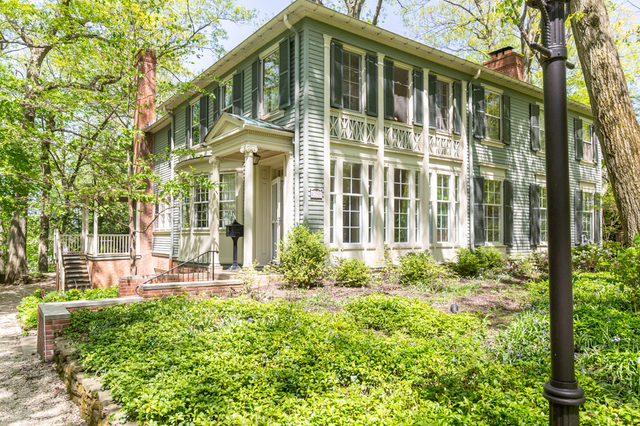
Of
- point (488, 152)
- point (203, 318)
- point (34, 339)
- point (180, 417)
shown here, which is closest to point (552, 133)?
point (180, 417)

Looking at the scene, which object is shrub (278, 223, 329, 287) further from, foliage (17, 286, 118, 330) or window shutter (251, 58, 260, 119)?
foliage (17, 286, 118, 330)

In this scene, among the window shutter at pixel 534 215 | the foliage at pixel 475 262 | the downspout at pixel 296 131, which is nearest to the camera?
the downspout at pixel 296 131

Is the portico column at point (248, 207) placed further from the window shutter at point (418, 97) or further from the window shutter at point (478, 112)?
the window shutter at point (478, 112)

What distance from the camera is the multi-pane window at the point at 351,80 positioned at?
10586mm

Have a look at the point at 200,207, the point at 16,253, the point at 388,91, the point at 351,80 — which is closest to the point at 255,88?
the point at 351,80

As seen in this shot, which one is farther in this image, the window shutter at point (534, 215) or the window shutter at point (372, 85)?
the window shutter at point (534, 215)

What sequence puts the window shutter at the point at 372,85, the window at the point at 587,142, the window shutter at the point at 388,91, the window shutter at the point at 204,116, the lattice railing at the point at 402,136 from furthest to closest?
the window at the point at 587,142
the window shutter at the point at 204,116
the lattice railing at the point at 402,136
the window shutter at the point at 388,91
the window shutter at the point at 372,85

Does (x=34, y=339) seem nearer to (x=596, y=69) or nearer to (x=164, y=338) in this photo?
(x=164, y=338)

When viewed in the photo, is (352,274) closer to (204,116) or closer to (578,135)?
(204,116)

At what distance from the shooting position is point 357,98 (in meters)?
10.9

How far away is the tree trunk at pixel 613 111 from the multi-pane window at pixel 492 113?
764cm

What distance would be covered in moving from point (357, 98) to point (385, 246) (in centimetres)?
407

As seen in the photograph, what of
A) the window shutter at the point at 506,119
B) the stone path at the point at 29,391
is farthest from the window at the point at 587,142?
the stone path at the point at 29,391

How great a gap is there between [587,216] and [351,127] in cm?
1434
